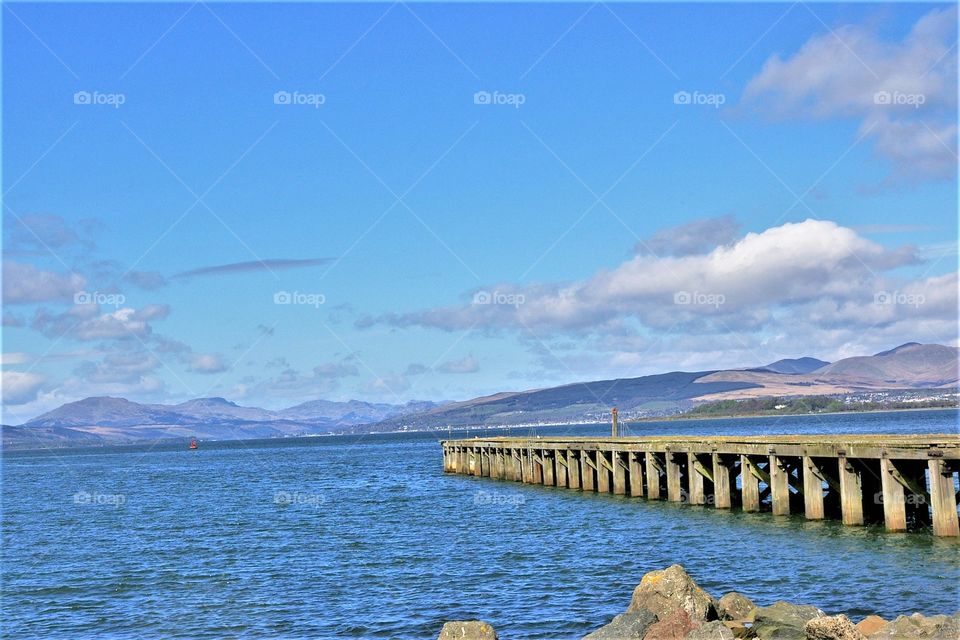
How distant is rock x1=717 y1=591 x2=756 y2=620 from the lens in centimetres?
2262

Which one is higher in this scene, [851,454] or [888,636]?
[851,454]

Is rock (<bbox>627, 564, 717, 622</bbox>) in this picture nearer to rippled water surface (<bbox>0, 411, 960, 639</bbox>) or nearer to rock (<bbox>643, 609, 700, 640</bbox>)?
rock (<bbox>643, 609, 700, 640</bbox>)

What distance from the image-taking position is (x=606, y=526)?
42062 mm

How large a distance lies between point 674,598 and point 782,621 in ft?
7.40

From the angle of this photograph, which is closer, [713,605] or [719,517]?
[713,605]

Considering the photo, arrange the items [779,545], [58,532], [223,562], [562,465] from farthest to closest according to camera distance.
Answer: [562,465], [58,532], [223,562], [779,545]

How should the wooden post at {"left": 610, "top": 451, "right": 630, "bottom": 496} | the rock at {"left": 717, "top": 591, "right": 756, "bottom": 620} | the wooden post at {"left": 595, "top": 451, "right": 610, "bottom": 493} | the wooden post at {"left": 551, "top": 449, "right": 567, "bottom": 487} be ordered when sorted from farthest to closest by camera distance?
the wooden post at {"left": 551, "top": 449, "right": 567, "bottom": 487}, the wooden post at {"left": 595, "top": 451, "right": 610, "bottom": 493}, the wooden post at {"left": 610, "top": 451, "right": 630, "bottom": 496}, the rock at {"left": 717, "top": 591, "right": 756, "bottom": 620}

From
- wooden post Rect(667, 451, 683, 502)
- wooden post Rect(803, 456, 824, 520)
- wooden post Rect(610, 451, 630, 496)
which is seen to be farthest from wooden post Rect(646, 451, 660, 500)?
wooden post Rect(803, 456, 824, 520)

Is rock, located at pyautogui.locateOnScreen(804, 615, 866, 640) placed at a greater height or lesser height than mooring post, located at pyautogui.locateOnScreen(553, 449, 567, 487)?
lesser

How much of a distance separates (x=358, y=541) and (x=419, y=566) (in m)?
8.34

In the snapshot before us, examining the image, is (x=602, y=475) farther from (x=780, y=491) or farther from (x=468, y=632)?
(x=468, y=632)

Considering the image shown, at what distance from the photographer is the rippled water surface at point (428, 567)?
1014 inches

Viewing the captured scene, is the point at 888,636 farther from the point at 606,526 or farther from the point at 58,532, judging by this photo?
the point at 58,532

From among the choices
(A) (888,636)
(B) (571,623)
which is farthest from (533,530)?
(A) (888,636)
